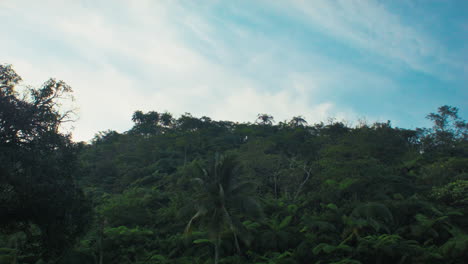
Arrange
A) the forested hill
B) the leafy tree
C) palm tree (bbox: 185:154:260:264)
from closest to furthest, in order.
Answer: the leafy tree < palm tree (bbox: 185:154:260:264) < the forested hill

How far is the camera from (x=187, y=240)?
25.3 metres

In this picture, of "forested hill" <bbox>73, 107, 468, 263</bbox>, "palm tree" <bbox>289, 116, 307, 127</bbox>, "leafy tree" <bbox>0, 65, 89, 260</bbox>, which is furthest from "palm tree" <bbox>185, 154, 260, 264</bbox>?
"palm tree" <bbox>289, 116, 307, 127</bbox>

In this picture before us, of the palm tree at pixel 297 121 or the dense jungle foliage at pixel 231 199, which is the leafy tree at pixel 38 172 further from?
the palm tree at pixel 297 121

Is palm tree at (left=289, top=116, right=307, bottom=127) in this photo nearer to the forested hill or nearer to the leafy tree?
the forested hill

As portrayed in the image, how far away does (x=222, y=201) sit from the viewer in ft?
68.9

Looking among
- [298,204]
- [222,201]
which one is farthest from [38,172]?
[298,204]

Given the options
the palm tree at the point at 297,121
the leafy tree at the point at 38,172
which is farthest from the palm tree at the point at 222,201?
the palm tree at the point at 297,121

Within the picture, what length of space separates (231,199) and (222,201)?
2.37 feet

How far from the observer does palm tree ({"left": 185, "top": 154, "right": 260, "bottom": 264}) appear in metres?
20.7

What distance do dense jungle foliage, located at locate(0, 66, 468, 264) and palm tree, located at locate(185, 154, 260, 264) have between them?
7 centimetres

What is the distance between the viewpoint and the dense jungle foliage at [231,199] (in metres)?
14.4

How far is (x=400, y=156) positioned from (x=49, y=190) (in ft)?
117

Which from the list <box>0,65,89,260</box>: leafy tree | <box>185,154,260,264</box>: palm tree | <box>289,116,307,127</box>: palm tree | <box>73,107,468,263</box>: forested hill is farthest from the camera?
<box>289,116,307,127</box>: palm tree

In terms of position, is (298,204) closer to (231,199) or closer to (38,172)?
(231,199)
